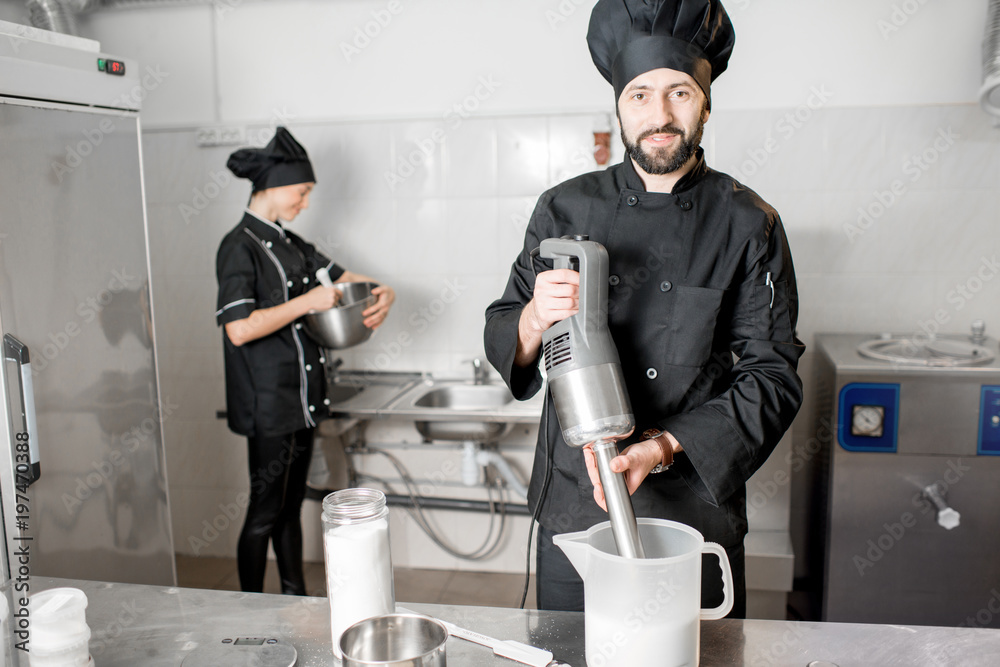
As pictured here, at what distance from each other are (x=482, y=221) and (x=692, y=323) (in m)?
1.68

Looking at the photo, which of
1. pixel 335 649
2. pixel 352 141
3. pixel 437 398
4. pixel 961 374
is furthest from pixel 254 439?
pixel 961 374

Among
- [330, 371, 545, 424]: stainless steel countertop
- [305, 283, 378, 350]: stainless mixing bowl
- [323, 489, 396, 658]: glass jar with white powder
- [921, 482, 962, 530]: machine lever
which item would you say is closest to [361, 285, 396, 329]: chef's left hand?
[305, 283, 378, 350]: stainless mixing bowl

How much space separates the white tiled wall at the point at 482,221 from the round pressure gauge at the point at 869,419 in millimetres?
492

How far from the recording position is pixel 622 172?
4.79ft

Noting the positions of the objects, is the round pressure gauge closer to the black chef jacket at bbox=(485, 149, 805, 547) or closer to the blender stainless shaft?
the black chef jacket at bbox=(485, 149, 805, 547)

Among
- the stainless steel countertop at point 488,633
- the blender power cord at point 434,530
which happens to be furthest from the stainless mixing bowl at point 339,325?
the stainless steel countertop at point 488,633

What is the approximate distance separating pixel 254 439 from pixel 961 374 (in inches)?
83.8

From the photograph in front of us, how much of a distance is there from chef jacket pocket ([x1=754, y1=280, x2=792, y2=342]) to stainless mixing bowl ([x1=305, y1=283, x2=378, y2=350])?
1.39m

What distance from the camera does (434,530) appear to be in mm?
3131

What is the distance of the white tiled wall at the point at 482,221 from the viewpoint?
8.70ft

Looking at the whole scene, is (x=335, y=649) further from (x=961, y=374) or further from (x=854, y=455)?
(x=961, y=374)

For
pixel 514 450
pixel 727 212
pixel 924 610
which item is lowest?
pixel 924 610

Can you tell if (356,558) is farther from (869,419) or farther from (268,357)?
(869,419)

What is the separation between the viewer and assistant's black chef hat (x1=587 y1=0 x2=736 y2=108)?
1.29 m
